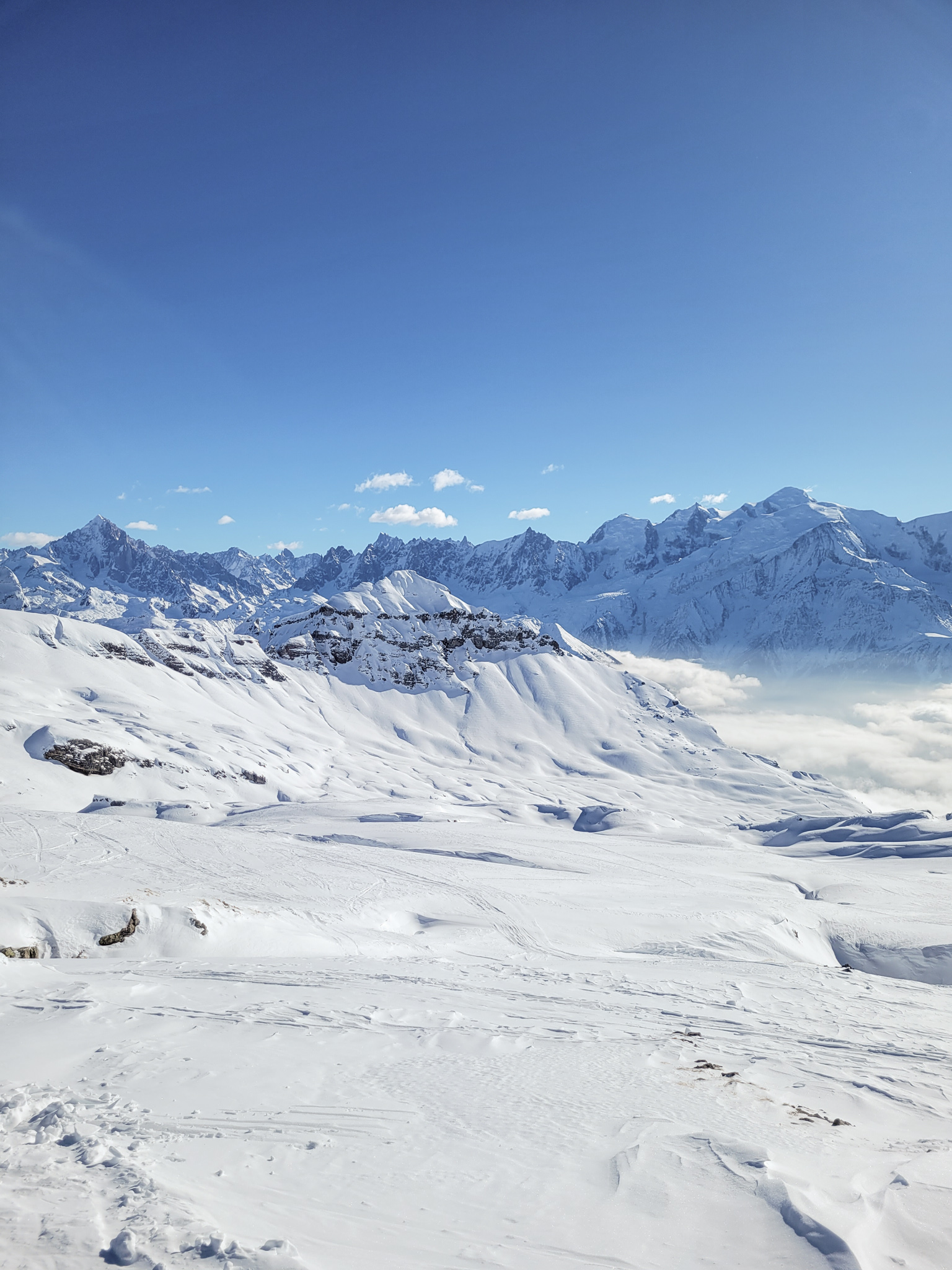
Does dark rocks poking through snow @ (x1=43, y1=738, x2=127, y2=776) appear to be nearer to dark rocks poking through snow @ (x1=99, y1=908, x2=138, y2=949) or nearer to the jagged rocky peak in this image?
dark rocks poking through snow @ (x1=99, y1=908, x2=138, y2=949)

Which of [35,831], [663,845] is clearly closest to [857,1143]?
[35,831]

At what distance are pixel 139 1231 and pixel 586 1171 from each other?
4731 mm

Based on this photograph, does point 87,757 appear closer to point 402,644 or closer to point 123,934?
point 123,934

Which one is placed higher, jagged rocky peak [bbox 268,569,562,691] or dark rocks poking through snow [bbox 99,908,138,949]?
jagged rocky peak [bbox 268,569,562,691]

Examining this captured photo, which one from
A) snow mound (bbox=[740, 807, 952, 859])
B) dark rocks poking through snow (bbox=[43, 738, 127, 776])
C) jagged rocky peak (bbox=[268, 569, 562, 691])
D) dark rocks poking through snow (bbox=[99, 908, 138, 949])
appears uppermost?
jagged rocky peak (bbox=[268, 569, 562, 691])

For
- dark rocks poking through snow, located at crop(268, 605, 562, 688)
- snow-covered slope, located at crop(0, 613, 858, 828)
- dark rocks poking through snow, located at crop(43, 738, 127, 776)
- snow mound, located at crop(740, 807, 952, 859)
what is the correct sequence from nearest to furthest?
snow mound, located at crop(740, 807, 952, 859) < dark rocks poking through snow, located at crop(43, 738, 127, 776) < snow-covered slope, located at crop(0, 613, 858, 828) < dark rocks poking through snow, located at crop(268, 605, 562, 688)

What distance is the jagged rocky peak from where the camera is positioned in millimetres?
155000

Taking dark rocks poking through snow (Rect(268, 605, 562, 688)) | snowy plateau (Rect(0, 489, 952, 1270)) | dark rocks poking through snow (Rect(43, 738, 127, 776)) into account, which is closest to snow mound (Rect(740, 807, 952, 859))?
snowy plateau (Rect(0, 489, 952, 1270))

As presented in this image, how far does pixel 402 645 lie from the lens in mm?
163750

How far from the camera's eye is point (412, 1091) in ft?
30.8

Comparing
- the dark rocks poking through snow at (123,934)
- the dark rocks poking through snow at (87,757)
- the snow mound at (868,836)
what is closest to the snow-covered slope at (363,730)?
the dark rocks poking through snow at (87,757)

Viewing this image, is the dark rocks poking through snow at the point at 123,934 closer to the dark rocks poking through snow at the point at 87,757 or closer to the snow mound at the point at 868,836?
the dark rocks poking through snow at the point at 87,757

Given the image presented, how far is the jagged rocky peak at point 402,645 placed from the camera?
15500 cm

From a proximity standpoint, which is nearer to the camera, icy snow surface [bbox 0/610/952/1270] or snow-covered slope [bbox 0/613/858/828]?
icy snow surface [bbox 0/610/952/1270]
